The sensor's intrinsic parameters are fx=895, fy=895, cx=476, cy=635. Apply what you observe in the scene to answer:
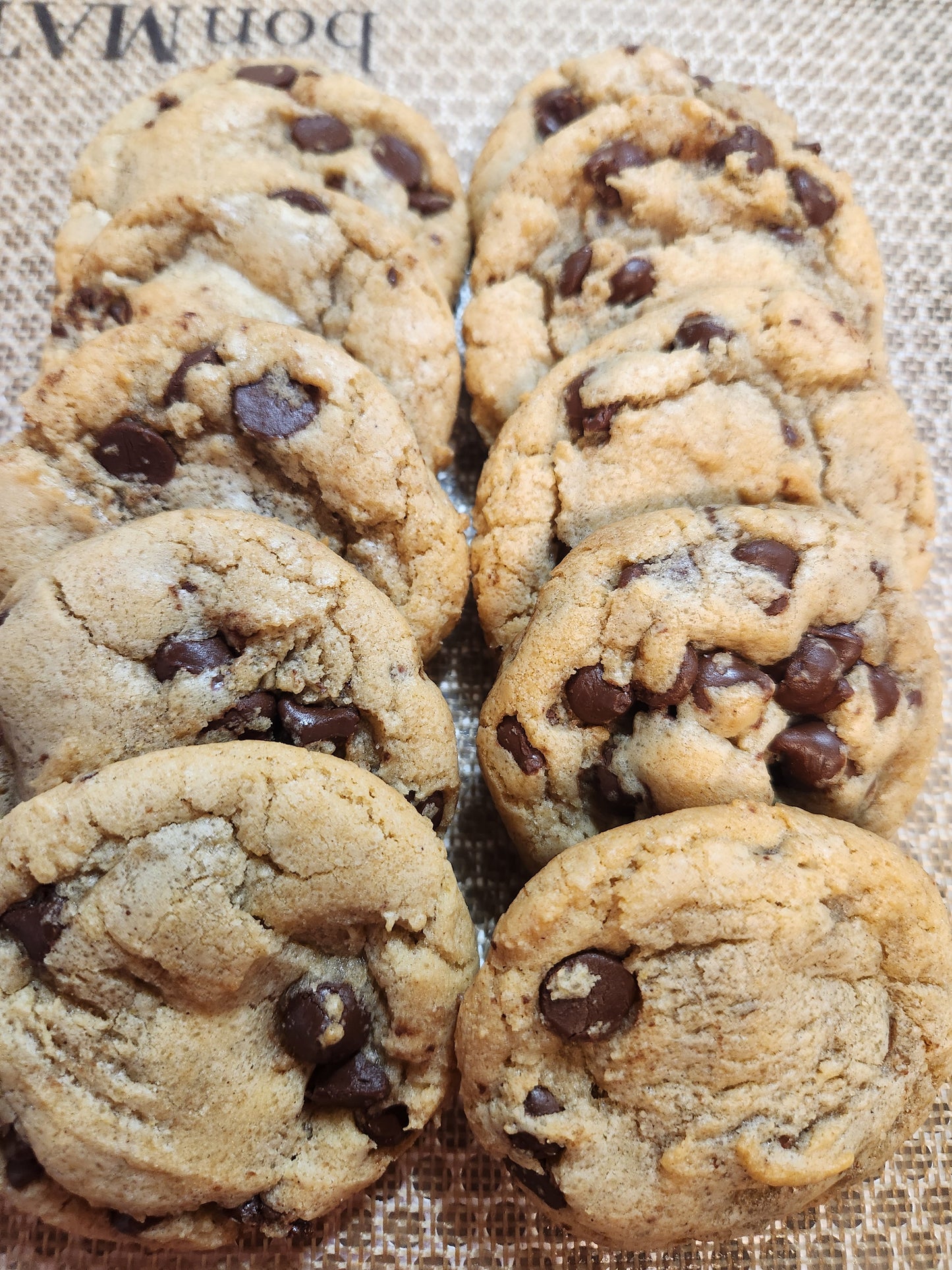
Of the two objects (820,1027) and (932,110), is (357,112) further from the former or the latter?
(820,1027)

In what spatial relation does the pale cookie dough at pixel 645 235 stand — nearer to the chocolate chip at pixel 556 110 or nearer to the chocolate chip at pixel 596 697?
the chocolate chip at pixel 556 110

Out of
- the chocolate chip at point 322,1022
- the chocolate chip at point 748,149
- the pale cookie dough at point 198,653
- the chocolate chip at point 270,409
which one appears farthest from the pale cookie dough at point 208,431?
→ the chocolate chip at point 748,149

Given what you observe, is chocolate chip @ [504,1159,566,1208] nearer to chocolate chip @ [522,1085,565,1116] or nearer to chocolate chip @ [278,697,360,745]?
chocolate chip @ [522,1085,565,1116]

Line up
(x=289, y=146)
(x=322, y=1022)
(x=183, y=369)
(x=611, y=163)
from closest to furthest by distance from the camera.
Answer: (x=322, y=1022) < (x=183, y=369) < (x=611, y=163) < (x=289, y=146)

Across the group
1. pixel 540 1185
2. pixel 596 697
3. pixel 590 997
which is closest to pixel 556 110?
pixel 596 697

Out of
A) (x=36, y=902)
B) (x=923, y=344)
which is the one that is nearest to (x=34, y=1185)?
(x=36, y=902)

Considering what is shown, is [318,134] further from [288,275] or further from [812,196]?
[812,196]
